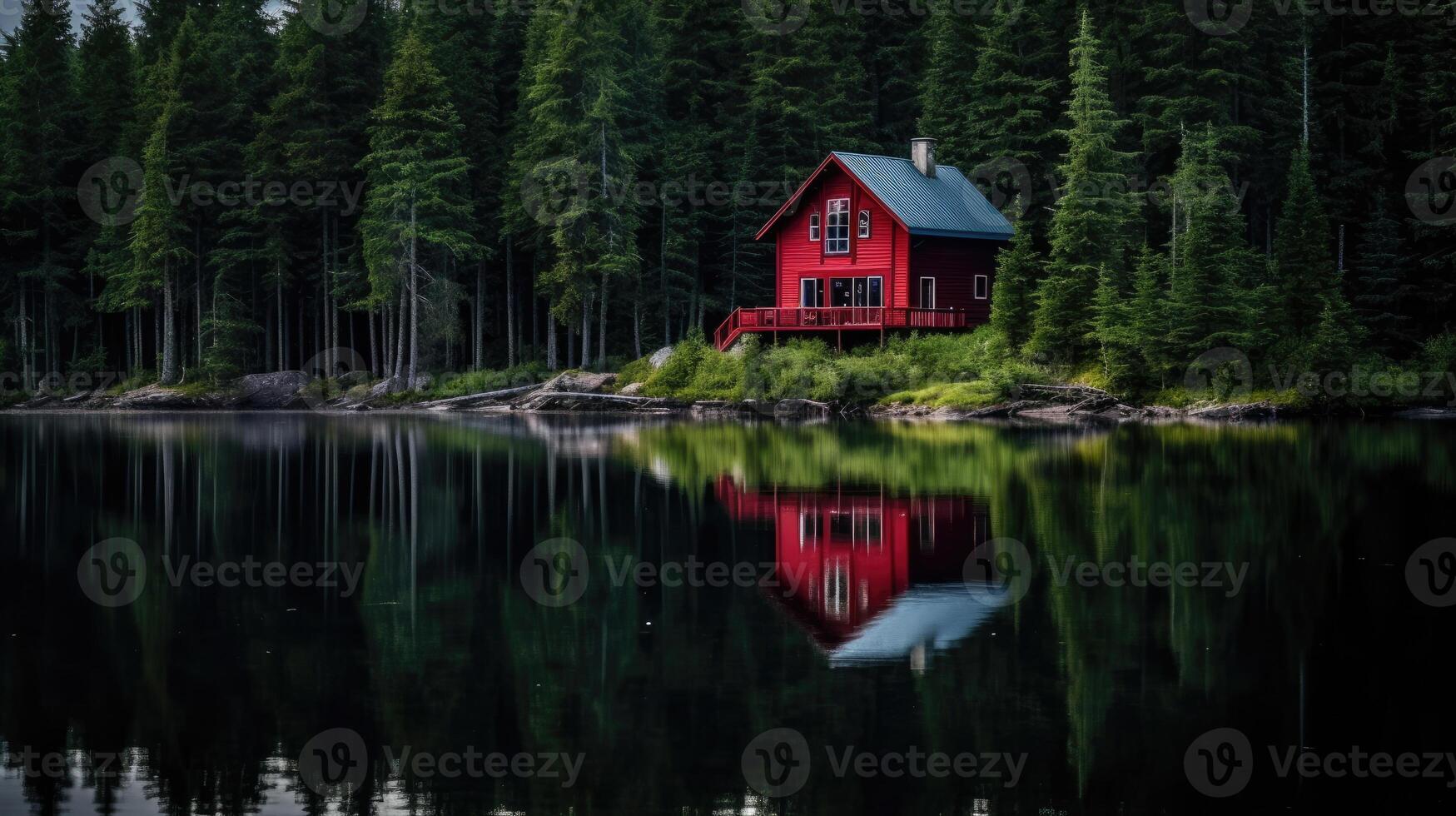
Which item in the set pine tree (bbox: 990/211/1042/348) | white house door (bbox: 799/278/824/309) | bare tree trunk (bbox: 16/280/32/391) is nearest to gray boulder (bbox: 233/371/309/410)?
bare tree trunk (bbox: 16/280/32/391)

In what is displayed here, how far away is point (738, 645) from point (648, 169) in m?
52.9

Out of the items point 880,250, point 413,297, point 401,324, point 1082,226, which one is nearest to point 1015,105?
point 880,250

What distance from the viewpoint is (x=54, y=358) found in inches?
2672

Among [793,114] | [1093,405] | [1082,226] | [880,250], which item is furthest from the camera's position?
[793,114]

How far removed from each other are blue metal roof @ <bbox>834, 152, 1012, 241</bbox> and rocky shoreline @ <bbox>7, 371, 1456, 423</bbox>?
9.07 metres

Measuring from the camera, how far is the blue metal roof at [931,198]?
55625 mm

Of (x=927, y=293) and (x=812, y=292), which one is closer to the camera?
(x=927, y=293)

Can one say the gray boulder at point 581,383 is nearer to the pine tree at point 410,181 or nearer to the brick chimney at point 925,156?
the pine tree at point 410,181

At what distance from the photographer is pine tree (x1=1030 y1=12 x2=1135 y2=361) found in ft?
162

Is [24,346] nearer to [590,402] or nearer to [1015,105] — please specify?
[590,402]

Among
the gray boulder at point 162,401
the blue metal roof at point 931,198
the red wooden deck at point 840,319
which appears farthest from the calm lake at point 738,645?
the gray boulder at point 162,401

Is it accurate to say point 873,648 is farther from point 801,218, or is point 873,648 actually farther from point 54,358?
point 54,358

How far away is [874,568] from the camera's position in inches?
706

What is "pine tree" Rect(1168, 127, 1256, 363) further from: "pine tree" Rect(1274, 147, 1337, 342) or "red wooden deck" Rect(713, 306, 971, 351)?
"red wooden deck" Rect(713, 306, 971, 351)
